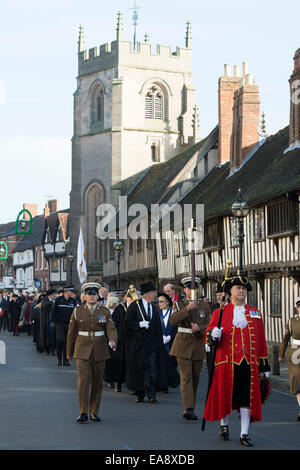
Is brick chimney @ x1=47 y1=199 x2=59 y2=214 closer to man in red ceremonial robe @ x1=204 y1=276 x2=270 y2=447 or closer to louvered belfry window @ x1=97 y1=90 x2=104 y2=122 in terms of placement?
louvered belfry window @ x1=97 y1=90 x2=104 y2=122

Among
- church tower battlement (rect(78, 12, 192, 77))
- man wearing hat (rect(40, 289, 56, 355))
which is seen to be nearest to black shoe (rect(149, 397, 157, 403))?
man wearing hat (rect(40, 289, 56, 355))

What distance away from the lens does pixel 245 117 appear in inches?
1280

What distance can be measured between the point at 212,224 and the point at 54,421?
20.9 metres

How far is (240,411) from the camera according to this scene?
357 inches

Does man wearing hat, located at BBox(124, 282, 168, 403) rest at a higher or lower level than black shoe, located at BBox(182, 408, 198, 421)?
higher

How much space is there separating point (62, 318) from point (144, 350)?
7656mm

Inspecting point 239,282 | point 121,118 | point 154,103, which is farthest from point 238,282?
point 154,103

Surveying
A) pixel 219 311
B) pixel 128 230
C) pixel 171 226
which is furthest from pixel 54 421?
pixel 128 230

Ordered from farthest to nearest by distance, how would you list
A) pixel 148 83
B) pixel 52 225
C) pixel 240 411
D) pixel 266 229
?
pixel 52 225 < pixel 148 83 < pixel 266 229 < pixel 240 411

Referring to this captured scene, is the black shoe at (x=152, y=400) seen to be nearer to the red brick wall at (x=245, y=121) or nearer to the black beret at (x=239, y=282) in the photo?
the black beret at (x=239, y=282)

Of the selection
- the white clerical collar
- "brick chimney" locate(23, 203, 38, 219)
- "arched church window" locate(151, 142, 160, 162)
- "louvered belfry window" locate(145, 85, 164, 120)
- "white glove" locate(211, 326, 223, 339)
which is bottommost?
"white glove" locate(211, 326, 223, 339)

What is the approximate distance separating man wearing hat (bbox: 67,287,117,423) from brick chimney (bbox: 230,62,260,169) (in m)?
22.0

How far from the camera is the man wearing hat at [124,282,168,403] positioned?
1346 cm
